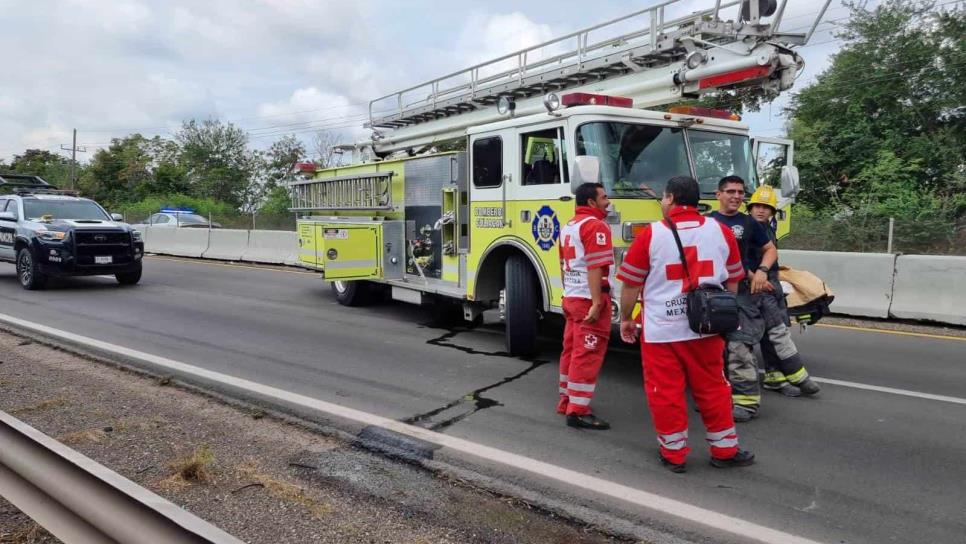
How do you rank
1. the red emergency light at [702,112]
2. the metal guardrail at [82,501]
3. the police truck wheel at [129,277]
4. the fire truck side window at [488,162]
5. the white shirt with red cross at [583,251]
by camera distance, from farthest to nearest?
the police truck wheel at [129,277], the fire truck side window at [488,162], the red emergency light at [702,112], the white shirt with red cross at [583,251], the metal guardrail at [82,501]

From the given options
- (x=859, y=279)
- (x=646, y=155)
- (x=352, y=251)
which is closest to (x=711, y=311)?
(x=646, y=155)

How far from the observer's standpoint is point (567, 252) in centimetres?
479

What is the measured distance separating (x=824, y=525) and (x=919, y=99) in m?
24.6

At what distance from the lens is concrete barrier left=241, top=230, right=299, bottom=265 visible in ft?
54.2

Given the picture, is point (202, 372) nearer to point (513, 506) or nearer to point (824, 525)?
point (513, 506)

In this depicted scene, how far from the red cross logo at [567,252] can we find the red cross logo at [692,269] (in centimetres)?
99

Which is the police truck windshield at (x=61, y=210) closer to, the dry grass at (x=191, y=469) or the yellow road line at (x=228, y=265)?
the yellow road line at (x=228, y=265)

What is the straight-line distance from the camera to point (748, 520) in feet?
10.8

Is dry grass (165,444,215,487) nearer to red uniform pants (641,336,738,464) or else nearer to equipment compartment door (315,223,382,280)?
red uniform pants (641,336,738,464)

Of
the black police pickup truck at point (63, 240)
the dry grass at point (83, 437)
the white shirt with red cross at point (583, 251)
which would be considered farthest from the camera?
the black police pickup truck at point (63, 240)

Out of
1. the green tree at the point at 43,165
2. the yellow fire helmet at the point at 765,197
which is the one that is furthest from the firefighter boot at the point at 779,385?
the green tree at the point at 43,165

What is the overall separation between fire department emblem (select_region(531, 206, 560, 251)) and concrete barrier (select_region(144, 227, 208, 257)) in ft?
50.8

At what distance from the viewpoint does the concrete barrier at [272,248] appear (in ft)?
54.2

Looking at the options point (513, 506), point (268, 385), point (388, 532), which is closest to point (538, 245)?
point (268, 385)
